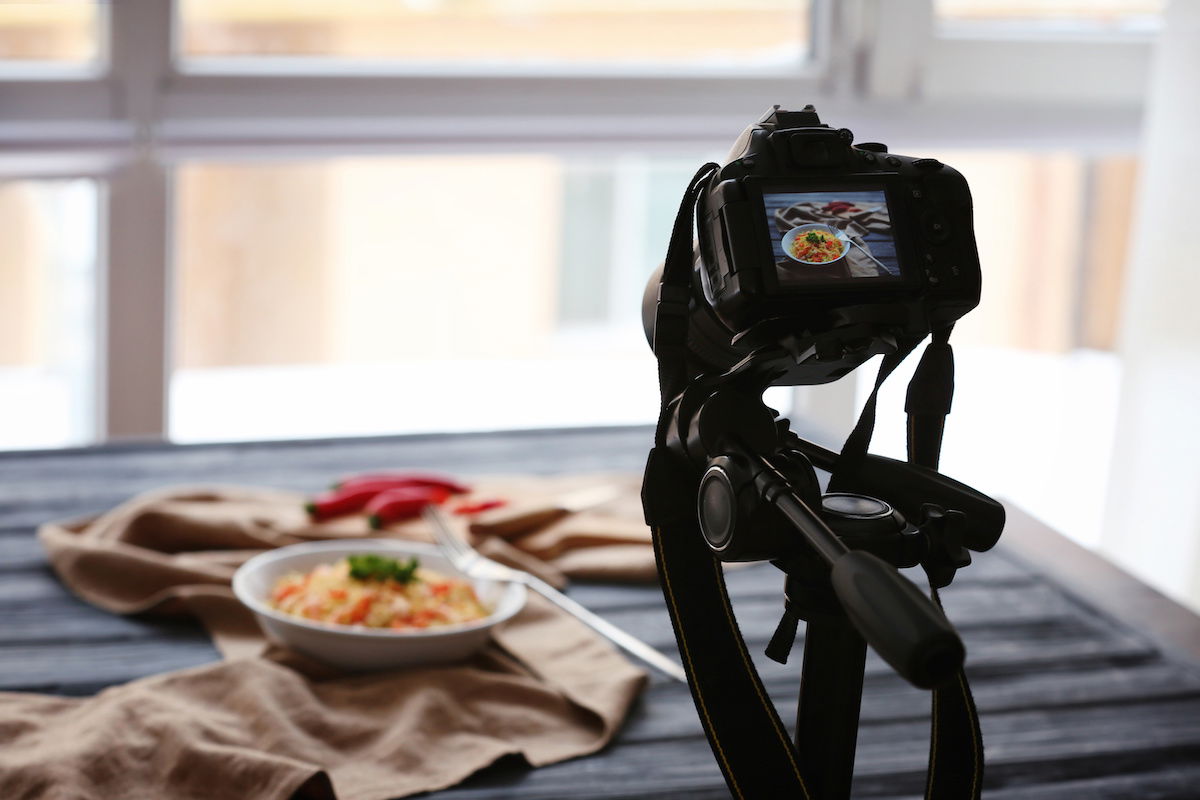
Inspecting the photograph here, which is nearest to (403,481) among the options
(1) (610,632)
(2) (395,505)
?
(2) (395,505)

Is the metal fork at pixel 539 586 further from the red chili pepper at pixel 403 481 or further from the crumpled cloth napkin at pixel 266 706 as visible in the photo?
the red chili pepper at pixel 403 481

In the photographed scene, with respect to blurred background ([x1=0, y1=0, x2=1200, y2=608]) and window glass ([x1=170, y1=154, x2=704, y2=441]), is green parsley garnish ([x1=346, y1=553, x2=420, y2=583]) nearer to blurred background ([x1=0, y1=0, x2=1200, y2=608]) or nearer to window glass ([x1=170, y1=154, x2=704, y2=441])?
blurred background ([x1=0, y1=0, x2=1200, y2=608])

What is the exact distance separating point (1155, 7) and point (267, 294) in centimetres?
219

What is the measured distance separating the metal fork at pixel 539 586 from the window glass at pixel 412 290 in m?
1.54

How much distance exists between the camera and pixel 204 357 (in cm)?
286

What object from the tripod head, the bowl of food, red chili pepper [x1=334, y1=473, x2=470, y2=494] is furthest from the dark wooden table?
the bowl of food

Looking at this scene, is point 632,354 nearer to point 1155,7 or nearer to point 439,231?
point 439,231

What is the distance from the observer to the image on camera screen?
1.86ft

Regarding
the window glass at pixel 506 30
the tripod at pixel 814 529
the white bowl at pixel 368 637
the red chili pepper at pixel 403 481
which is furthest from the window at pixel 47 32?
the tripod at pixel 814 529

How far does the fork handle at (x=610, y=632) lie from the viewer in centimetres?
111

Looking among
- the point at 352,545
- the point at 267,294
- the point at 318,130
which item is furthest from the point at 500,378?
the point at 352,545

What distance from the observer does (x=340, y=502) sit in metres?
1.46

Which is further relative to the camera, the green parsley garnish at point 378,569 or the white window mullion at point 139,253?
the white window mullion at point 139,253

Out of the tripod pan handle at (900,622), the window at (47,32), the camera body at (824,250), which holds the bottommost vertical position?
the tripod pan handle at (900,622)
